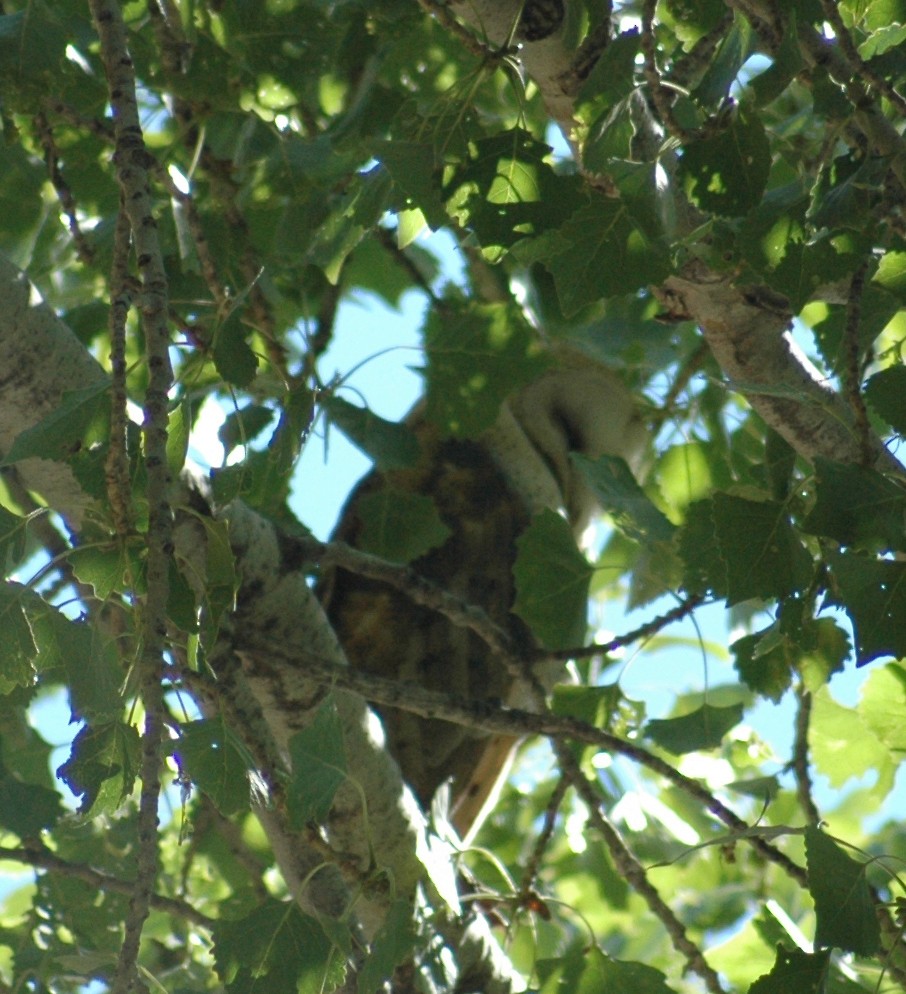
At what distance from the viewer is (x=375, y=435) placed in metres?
1.71

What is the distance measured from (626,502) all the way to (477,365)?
351 millimetres

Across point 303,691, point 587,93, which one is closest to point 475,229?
point 587,93

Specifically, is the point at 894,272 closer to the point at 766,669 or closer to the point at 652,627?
the point at 766,669

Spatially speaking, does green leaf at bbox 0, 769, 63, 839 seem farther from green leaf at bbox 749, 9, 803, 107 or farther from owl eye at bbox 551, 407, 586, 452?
owl eye at bbox 551, 407, 586, 452

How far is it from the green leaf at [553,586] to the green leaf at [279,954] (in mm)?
695

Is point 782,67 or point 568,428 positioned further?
point 568,428

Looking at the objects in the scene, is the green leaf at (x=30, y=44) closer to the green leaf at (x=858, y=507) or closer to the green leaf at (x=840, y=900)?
the green leaf at (x=858, y=507)

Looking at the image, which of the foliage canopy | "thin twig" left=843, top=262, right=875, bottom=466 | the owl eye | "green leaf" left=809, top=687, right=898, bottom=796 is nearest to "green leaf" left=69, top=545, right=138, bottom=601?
the foliage canopy

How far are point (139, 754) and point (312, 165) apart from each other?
42.1 inches

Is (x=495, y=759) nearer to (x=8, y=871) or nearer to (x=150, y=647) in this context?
(x=8, y=871)

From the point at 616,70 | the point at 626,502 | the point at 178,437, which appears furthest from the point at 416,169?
the point at 626,502

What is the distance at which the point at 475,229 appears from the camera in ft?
3.54

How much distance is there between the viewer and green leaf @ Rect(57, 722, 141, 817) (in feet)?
2.92

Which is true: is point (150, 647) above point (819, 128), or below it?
below
